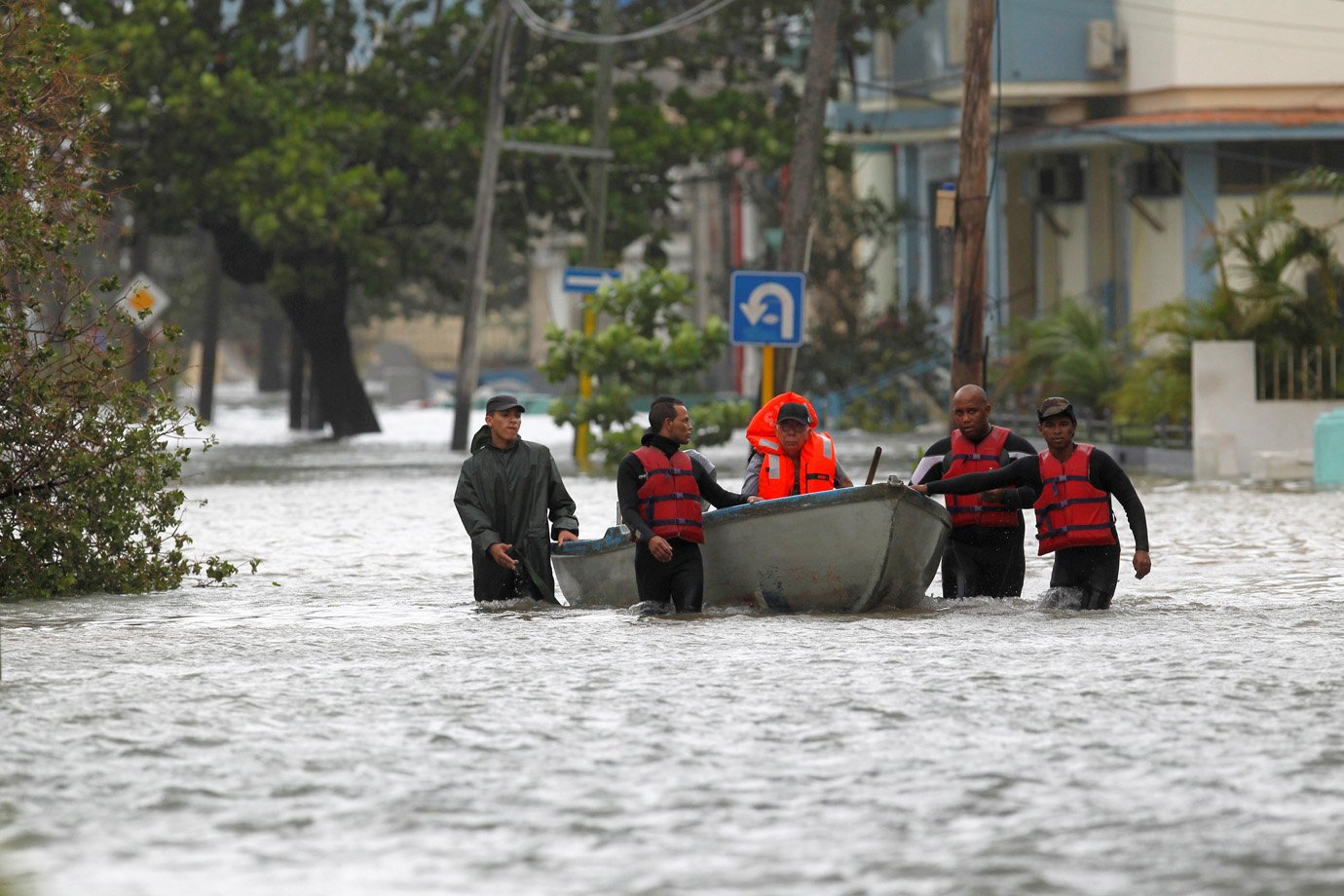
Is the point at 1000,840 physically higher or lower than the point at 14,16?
lower

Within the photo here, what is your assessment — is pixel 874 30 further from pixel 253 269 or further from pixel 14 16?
pixel 14 16

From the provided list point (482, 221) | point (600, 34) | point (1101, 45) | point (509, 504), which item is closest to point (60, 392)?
point (509, 504)

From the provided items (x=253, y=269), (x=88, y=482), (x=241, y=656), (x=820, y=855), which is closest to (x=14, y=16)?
(x=88, y=482)

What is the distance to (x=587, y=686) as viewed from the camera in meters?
11.6

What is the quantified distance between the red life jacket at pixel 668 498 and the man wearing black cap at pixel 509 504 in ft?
2.74

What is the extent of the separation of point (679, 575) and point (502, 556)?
3.46 ft

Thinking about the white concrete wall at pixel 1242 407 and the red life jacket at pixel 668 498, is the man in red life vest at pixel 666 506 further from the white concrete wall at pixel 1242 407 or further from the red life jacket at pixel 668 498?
the white concrete wall at pixel 1242 407

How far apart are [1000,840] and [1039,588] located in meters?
9.52

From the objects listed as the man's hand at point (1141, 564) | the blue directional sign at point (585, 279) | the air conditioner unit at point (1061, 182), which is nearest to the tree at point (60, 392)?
the man's hand at point (1141, 564)

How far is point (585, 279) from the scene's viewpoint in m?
36.4

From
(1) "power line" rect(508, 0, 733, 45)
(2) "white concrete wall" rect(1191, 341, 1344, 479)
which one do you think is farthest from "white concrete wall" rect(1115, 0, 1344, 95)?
(2) "white concrete wall" rect(1191, 341, 1344, 479)

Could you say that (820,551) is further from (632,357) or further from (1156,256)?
(1156,256)

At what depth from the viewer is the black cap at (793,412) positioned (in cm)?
1491

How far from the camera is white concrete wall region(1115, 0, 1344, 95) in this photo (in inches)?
1532
